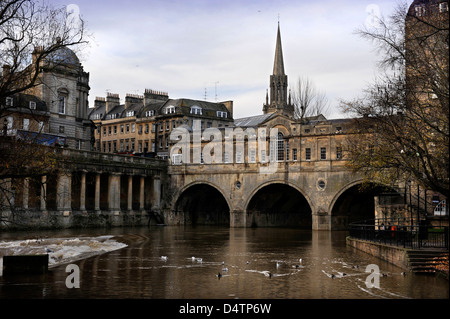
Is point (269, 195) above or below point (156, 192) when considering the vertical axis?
below

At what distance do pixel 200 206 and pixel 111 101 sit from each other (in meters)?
37.6

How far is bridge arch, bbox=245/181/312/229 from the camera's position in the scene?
60222 mm

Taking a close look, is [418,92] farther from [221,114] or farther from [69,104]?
[221,114]

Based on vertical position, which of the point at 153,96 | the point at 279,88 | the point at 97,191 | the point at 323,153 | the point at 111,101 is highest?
the point at 279,88

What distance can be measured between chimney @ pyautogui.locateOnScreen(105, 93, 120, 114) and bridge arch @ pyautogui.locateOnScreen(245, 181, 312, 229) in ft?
143

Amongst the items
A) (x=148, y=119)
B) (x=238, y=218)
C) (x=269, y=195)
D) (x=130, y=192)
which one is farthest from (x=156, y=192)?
(x=148, y=119)

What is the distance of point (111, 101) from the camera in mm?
98188

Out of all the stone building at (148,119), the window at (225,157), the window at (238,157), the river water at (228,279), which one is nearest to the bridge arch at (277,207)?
the window at (238,157)

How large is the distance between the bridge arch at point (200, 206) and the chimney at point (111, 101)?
116 feet

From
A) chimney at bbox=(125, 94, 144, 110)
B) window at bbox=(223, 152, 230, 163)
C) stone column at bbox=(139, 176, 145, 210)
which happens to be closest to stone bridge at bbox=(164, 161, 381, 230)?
window at bbox=(223, 152, 230, 163)

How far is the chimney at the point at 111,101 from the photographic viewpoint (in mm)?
97188

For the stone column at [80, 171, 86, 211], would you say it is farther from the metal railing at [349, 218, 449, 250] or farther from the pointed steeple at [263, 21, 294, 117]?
the pointed steeple at [263, 21, 294, 117]

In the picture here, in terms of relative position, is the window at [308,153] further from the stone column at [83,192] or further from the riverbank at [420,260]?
the riverbank at [420,260]
